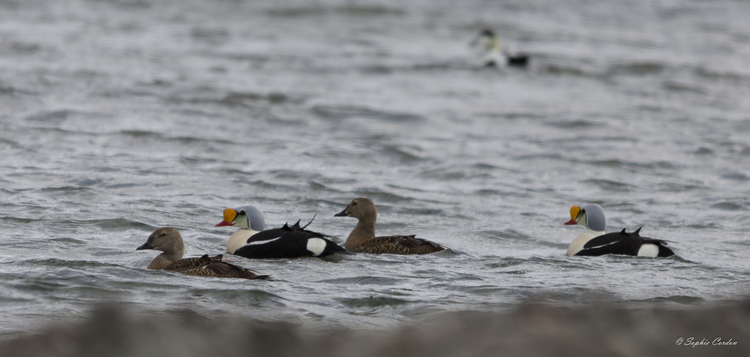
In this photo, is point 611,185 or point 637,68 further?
point 637,68

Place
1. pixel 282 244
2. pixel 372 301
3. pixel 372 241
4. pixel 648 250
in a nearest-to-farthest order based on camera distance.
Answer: pixel 372 301, pixel 282 244, pixel 648 250, pixel 372 241

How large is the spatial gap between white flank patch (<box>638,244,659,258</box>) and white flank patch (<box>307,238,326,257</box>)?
2.97 metres

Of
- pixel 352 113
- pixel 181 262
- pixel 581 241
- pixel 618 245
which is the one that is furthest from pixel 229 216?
pixel 352 113

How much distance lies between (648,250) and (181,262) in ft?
14.0

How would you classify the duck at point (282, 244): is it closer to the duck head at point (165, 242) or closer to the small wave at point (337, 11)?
the duck head at point (165, 242)

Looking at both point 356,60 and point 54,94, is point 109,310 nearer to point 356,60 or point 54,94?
point 54,94

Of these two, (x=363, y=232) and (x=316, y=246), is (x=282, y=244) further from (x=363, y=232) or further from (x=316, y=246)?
(x=363, y=232)

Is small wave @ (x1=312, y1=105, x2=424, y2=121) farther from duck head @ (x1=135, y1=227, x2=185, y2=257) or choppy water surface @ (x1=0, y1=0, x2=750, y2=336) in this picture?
duck head @ (x1=135, y1=227, x2=185, y2=257)

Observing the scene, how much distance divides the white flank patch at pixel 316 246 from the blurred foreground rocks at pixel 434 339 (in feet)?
9.40

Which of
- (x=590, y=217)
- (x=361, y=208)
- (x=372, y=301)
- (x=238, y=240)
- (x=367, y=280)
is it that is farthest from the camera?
(x=361, y=208)

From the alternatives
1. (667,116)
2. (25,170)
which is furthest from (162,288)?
(667,116)

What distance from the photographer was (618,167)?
1403 cm

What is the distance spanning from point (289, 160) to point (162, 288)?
6.62m

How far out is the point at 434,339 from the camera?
450cm
